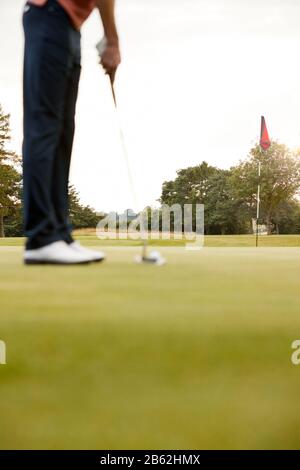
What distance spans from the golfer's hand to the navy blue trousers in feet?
0.66

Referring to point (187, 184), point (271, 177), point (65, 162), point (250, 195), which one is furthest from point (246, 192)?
point (65, 162)

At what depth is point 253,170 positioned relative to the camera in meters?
37.8

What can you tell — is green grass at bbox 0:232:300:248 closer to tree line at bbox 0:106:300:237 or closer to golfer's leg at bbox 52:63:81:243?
golfer's leg at bbox 52:63:81:243

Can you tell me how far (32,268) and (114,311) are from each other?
2.11 feet

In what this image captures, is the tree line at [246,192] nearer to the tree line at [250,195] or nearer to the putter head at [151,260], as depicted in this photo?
the tree line at [250,195]

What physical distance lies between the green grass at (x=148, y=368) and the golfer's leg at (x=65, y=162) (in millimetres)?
475

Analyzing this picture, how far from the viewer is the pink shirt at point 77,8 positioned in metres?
1.71

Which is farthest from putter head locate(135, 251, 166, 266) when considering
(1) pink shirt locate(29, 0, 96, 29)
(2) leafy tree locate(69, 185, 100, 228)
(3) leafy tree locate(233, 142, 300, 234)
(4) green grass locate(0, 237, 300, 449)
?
(3) leafy tree locate(233, 142, 300, 234)

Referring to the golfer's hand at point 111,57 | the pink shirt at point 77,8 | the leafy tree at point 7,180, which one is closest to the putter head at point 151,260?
the golfer's hand at point 111,57

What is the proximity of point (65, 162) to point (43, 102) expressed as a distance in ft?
0.84

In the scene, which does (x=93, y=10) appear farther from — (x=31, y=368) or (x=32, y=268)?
(x=31, y=368)

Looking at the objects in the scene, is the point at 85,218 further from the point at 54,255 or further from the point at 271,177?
the point at 271,177

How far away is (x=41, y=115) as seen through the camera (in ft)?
5.61

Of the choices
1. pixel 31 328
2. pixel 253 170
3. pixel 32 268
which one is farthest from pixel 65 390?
pixel 253 170
